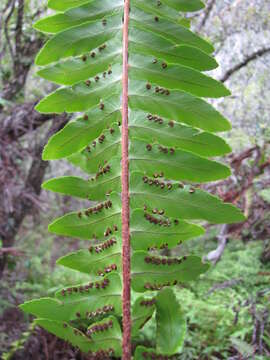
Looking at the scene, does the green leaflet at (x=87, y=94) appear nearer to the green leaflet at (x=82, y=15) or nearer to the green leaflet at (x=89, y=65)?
the green leaflet at (x=89, y=65)

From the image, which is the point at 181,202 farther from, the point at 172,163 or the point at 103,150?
the point at 103,150

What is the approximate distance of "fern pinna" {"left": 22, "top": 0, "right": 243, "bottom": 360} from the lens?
67 cm

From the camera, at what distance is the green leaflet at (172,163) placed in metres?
0.70

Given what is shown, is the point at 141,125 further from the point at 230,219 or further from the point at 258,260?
the point at 258,260

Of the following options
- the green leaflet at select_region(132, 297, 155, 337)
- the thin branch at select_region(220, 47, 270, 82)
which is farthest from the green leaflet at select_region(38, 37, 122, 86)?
the thin branch at select_region(220, 47, 270, 82)

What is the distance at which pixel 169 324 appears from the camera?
2.05ft

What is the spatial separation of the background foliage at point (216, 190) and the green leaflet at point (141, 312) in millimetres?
897

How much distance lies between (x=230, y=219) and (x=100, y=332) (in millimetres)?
358

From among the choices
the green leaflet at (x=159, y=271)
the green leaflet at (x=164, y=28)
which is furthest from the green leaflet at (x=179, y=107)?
the green leaflet at (x=159, y=271)

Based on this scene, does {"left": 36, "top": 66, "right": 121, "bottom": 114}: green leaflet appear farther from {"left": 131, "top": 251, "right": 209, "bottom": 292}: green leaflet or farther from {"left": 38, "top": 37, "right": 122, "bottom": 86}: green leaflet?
{"left": 131, "top": 251, "right": 209, "bottom": 292}: green leaflet

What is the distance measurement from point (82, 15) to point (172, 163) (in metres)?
0.43

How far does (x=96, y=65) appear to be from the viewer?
0.79 m

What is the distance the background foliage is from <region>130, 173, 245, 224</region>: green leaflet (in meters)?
0.93

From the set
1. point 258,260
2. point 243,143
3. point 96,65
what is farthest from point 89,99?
point 258,260
